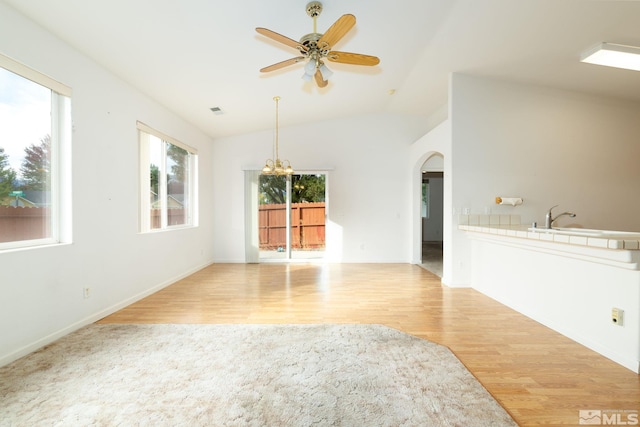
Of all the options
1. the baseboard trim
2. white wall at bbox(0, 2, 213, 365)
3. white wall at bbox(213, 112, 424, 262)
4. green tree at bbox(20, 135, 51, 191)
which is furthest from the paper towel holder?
green tree at bbox(20, 135, 51, 191)

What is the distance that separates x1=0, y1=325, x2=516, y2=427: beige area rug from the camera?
169 cm

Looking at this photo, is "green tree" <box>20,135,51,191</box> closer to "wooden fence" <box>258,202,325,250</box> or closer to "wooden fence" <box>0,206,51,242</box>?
"wooden fence" <box>0,206,51,242</box>

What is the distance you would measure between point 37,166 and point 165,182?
2.06m

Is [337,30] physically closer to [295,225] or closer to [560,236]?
[560,236]

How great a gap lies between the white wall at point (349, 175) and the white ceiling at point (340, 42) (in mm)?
1654

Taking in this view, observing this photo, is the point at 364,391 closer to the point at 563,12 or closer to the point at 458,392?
the point at 458,392

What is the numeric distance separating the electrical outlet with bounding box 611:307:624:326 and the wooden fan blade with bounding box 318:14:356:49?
Result: 9.84 ft

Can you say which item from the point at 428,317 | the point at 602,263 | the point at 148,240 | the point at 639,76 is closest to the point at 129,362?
the point at 148,240

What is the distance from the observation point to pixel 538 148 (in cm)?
433

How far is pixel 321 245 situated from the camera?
6.83 m

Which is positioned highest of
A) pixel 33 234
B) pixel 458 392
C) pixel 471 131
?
pixel 471 131

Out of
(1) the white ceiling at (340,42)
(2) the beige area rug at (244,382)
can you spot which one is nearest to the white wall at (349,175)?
(1) the white ceiling at (340,42)

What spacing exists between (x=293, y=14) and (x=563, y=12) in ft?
8.47

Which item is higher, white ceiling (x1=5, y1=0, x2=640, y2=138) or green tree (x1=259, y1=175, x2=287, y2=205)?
white ceiling (x1=5, y1=0, x2=640, y2=138)
